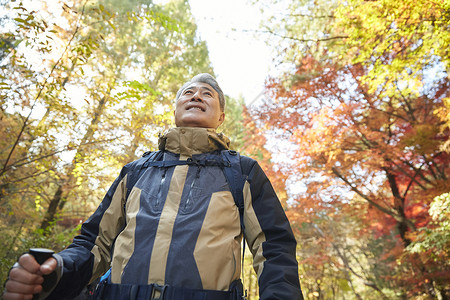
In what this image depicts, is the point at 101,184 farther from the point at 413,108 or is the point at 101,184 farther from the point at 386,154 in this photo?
the point at 413,108

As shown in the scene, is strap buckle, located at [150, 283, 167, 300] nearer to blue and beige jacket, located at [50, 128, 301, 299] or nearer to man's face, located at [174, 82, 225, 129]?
blue and beige jacket, located at [50, 128, 301, 299]

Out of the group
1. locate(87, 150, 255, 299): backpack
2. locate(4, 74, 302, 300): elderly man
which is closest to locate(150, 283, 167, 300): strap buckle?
locate(4, 74, 302, 300): elderly man

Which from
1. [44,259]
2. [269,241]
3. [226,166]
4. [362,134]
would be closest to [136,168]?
[226,166]

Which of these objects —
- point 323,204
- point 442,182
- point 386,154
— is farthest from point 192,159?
point 323,204

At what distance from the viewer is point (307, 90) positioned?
24.0ft

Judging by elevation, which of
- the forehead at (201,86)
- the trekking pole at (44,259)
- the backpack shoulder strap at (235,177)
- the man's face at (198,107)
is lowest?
the trekking pole at (44,259)

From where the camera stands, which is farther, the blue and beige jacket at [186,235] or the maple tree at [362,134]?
the maple tree at [362,134]

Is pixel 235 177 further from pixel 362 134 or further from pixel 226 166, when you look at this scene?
pixel 362 134

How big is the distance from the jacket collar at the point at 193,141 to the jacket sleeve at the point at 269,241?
279 millimetres

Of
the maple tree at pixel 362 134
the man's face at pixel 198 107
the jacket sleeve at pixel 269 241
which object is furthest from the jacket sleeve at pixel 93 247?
the maple tree at pixel 362 134

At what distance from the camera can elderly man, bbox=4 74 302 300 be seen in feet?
3.46

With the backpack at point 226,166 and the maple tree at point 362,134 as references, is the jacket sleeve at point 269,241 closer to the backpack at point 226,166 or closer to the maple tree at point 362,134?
the backpack at point 226,166

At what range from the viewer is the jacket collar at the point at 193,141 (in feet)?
5.05

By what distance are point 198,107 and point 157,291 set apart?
1.19 meters
